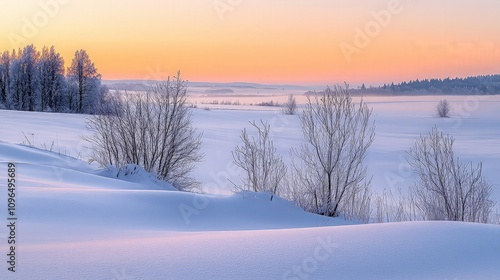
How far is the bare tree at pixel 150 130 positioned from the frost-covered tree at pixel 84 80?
123ft

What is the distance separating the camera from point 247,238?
12.6 feet

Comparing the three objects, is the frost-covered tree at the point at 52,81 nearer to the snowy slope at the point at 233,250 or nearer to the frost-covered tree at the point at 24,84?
the frost-covered tree at the point at 24,84

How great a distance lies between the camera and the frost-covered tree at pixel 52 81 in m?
53.3

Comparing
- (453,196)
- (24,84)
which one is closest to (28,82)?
(24,84)

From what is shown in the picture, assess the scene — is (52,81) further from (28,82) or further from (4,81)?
(4,81)

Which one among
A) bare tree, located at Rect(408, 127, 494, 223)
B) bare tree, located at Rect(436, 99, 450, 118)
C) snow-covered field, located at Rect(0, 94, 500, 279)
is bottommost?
bare tree, located at Rect(408, 127, 494, 223)

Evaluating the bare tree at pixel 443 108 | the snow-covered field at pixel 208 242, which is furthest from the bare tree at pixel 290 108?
the snow-covered field at pixel 208 242

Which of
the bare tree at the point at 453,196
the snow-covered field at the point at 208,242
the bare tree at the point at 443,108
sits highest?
Answer: the bare tree at the point at 443,108

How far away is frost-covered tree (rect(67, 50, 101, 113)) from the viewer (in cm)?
5212

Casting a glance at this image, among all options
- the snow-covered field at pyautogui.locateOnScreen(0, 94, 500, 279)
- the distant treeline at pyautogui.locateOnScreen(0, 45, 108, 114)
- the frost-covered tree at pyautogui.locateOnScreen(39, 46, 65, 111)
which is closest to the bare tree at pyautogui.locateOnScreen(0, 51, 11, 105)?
the distant treeline at pyautogui.locateOnScreen(0, 45, 108, 114)

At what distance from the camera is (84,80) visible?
5269 centimetres

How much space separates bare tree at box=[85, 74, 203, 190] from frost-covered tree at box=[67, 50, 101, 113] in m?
37.4

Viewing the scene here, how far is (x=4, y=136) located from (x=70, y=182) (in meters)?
16.9

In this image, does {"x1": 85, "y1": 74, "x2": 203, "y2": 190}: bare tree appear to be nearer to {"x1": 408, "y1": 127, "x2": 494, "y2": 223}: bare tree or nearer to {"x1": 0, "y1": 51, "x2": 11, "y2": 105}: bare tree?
{"x1": 408, "y1": 127, "x2": 494, "y2": 223}: bare tree
